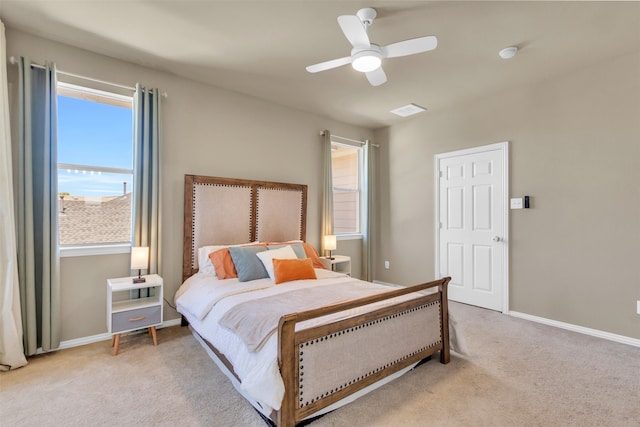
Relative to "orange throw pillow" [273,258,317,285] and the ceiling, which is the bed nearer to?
"orange throw pillow" [273,258,317,285]

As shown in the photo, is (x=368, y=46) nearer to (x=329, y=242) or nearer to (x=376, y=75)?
(x=376, y=75)

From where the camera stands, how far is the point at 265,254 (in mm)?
3307

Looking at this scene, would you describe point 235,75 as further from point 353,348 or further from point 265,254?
point 353,348

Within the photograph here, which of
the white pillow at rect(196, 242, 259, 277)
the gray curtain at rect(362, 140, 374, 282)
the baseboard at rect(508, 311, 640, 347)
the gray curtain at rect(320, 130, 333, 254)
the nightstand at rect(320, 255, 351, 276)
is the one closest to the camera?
the baseboard at rect(508, 311, 640, 347)

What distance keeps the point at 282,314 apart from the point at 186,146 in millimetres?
2456

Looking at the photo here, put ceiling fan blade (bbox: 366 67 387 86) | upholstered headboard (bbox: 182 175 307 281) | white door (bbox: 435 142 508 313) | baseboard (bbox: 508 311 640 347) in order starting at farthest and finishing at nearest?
white door (bbox: 435 142 508 313)
upholstered headboard (bbox: 182 175 307 281)
baseboard (bbox: 508 311 640 347)
ceiling fan blade (bbox: 366 67 387 86)

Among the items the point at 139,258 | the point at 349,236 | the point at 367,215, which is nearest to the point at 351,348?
the point at 139,258

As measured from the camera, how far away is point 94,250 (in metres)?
2.99

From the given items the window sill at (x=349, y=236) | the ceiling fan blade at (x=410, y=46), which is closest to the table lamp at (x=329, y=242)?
the window sill at (x=349, y=236)

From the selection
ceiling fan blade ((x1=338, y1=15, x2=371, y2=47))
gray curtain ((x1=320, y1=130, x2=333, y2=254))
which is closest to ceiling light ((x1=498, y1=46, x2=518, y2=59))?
ceiling fan blade ((x1=338, y1=15, x2=371, y2=47))

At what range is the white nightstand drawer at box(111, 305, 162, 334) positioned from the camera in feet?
8.82

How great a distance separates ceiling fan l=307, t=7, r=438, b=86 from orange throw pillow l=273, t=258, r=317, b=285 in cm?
184

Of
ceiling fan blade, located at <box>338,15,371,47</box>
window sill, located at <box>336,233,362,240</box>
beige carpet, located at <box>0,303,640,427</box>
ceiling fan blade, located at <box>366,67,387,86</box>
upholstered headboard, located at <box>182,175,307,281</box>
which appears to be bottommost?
beige carpet, located at <box>0,303,640,427</box>

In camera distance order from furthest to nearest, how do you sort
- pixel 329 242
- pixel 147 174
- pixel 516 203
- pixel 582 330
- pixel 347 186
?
pixel 347 186 → pixel 329 242 → pixel 516 203 → pixel 582 330 → pixel 147 174
